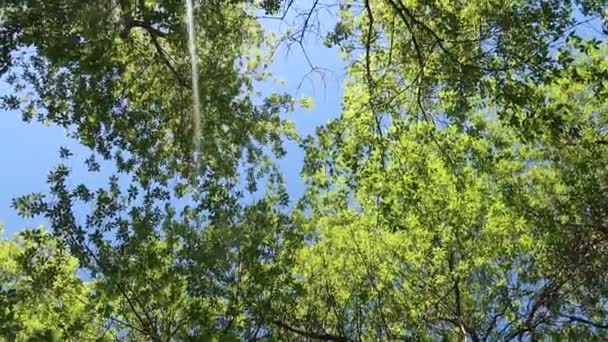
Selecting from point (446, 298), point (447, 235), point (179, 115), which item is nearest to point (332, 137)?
point (179, 115)

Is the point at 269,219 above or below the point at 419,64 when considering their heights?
below

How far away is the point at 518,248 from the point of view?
12617 mm

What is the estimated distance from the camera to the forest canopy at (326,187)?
7.67m

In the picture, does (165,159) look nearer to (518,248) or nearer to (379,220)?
(379,220)

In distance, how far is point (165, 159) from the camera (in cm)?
991

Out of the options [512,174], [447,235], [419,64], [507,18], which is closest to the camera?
[507,18]

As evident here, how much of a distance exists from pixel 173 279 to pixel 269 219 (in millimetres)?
1671

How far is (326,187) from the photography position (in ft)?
32.2

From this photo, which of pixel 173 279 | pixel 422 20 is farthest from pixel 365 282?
pixel 422 20

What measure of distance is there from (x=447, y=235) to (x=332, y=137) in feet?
13.6

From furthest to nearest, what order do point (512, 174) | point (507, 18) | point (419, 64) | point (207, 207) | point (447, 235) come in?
point (512, 174) → point (447, 235) → point (207, 207) → point (419, 64) → point (507, 18)

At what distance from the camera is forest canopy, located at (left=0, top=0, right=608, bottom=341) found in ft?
25.2

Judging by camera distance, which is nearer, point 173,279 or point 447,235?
point 173,279

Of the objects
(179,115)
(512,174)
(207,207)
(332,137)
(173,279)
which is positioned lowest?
(173,279)
